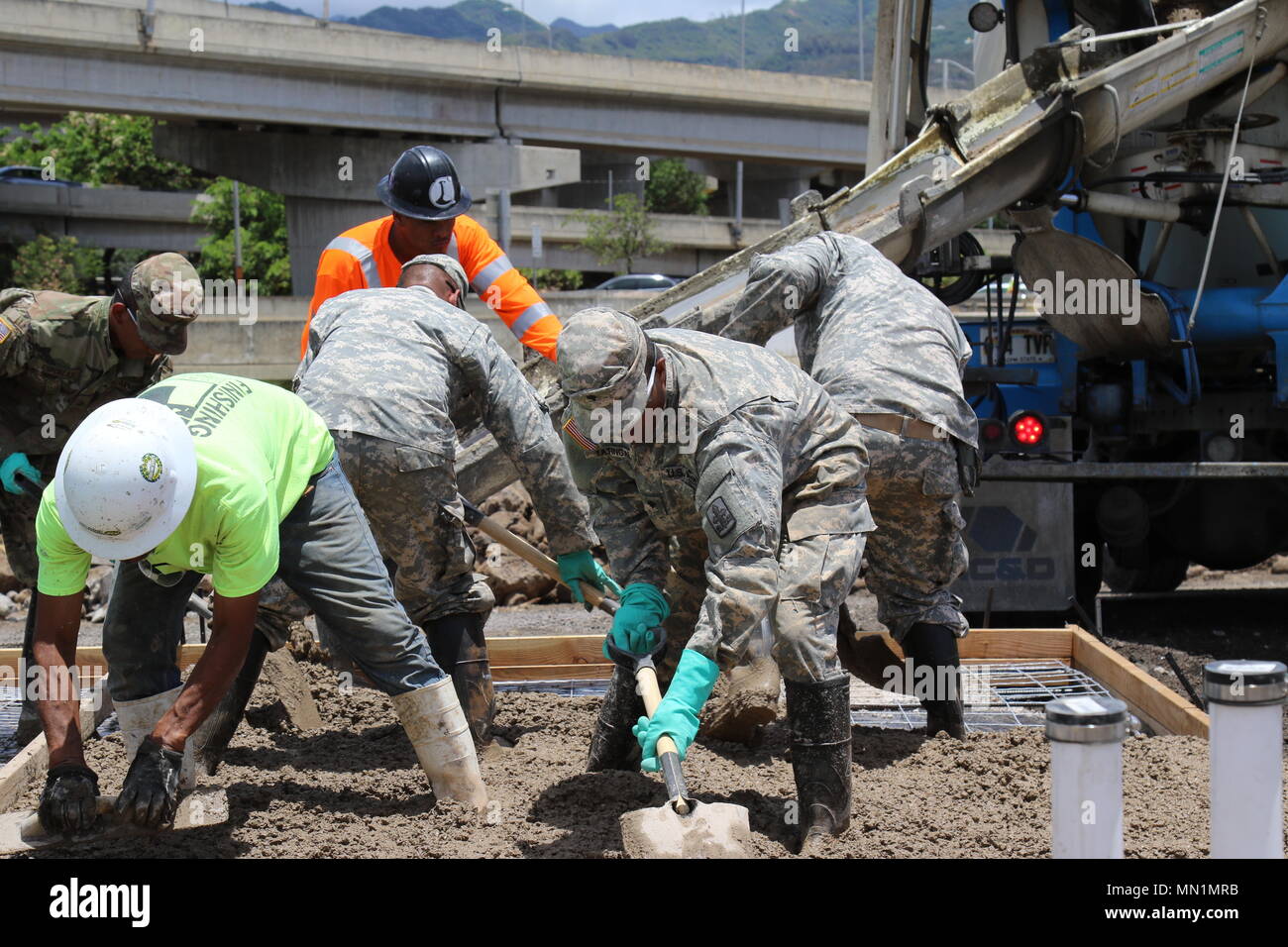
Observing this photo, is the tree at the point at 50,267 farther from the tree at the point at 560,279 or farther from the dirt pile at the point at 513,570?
the dirt pile at the point at 513,570

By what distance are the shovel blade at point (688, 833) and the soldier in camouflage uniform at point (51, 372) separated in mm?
2438

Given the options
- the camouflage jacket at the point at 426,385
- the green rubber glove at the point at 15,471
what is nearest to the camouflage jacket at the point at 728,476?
the camouflage jacket at the point at 426,385

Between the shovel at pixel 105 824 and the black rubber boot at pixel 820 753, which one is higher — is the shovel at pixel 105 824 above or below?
below

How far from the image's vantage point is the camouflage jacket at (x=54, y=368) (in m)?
4.95

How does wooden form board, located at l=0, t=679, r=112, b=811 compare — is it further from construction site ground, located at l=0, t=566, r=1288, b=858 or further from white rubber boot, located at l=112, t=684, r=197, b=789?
white rubber boot, located at l=112, t=684, r=197, b=789

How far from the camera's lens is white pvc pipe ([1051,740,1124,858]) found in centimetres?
257

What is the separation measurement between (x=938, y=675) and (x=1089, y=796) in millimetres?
2309

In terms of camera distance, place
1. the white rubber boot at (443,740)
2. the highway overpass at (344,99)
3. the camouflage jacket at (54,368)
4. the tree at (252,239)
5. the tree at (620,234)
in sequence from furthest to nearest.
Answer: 1. the tree at (620,234)
2. the tree at (252,239)
3. the highway overpass at (344,99)
4. the camouflage jacket at (54,368)
5. the white rubber boot at (443,740)

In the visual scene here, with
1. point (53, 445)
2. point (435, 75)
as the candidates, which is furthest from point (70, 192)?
point (53, 445)

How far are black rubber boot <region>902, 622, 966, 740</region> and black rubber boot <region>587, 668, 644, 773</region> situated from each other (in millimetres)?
1116

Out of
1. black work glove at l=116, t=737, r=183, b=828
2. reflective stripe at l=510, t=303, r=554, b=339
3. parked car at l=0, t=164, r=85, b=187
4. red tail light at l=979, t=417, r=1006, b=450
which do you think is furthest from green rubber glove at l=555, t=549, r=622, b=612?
parked car at l=0, t=164, r=85, b=187

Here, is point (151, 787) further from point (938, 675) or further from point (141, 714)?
point (938, 675)

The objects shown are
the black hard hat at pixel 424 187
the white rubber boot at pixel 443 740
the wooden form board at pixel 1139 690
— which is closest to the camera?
the white rubber boot at pixel 443 740
